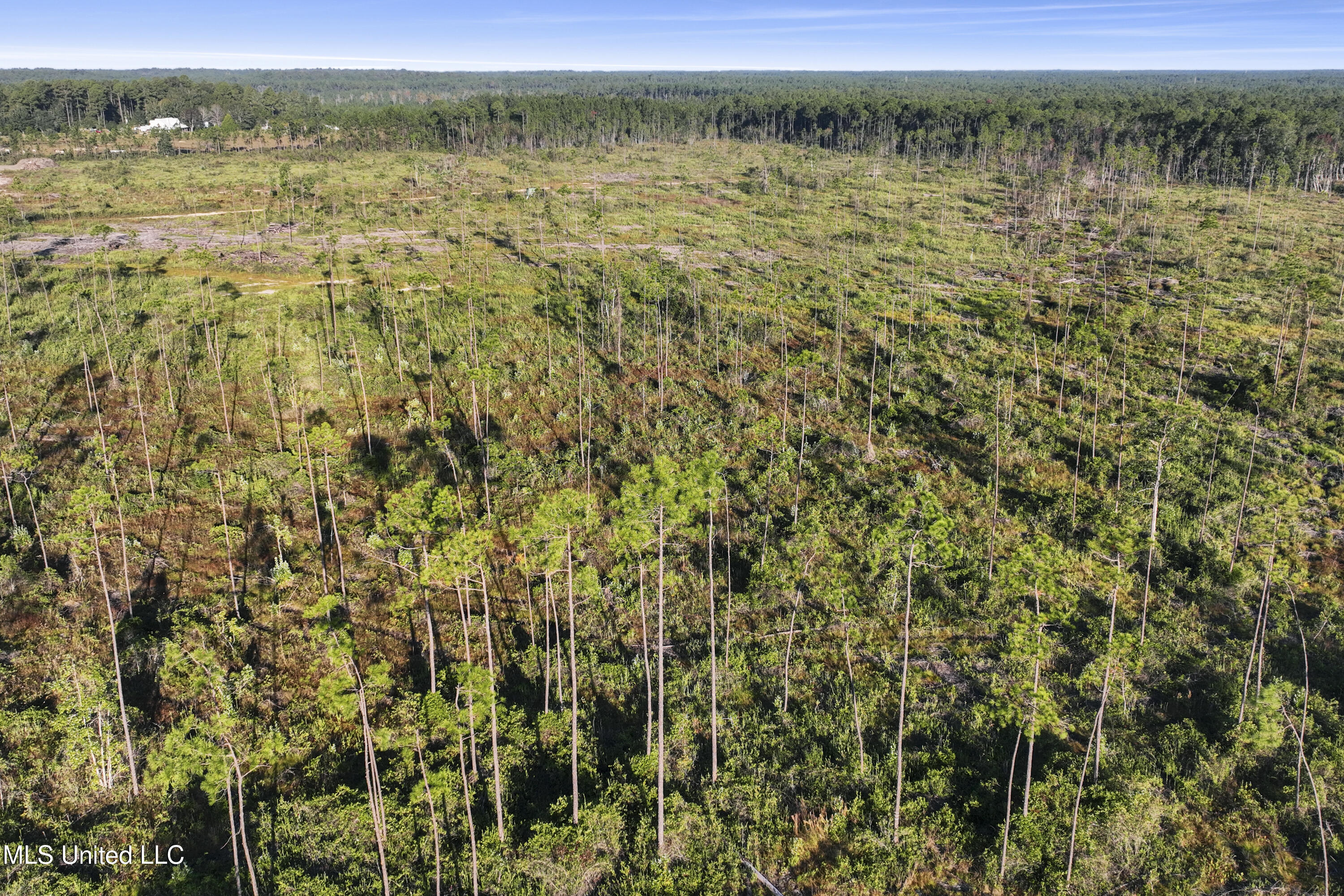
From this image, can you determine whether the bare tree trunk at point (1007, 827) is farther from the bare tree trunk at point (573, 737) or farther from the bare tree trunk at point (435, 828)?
the bare tree trunk at point (435, 828)

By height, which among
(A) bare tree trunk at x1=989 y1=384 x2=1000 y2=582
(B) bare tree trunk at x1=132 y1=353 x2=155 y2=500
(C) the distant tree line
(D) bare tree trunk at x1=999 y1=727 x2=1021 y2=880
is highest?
(C) the distant tree line

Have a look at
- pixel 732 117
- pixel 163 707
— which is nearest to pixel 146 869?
pixel 163 707

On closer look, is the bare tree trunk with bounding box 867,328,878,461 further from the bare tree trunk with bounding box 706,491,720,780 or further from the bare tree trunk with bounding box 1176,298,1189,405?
the bare tree trunk with bounding box 706,491,720,780

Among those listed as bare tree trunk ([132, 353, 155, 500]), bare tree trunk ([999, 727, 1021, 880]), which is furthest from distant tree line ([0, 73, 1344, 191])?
bare tree trunk ([132, 353, 155, 500])

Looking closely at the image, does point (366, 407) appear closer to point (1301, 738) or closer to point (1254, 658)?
point (1254, 658)

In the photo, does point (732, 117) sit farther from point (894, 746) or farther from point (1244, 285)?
point (894, 746)

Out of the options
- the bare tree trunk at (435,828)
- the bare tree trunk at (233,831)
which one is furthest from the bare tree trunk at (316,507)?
the bare tree trunk at (435,828)
